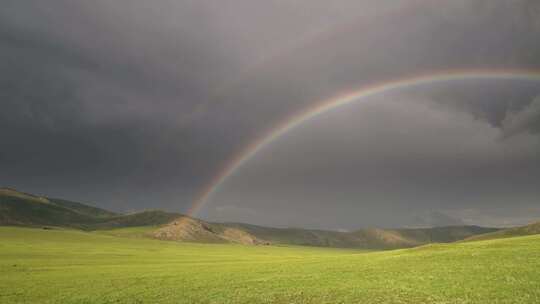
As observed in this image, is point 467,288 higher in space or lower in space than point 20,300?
higher

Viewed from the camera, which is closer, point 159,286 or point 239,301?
point 239,301

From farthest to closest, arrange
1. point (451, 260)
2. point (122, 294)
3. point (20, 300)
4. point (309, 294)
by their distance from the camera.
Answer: point (451, 260) → point (122, 294) → point (20, 300) → point (309, 294)

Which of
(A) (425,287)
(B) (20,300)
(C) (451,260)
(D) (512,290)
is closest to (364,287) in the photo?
(A) (425,287)

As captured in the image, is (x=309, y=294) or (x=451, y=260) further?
(x=451, y=260)

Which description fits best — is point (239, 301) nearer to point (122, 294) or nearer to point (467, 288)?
point (122, 294)

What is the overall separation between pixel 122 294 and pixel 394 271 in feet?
95.6

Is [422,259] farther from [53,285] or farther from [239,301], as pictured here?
[53,285]

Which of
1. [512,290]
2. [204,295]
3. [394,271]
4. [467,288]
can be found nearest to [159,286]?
[204,295]

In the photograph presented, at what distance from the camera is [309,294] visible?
1190 inches

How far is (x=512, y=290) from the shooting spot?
85.0 ft

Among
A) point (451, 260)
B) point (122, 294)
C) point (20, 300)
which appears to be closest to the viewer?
point (20, 300)

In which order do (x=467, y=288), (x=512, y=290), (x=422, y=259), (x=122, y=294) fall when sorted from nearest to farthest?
1. (x=512, y=290)
2. (x=467, y=288)
3. (x=122, y=294)
4. (x=422, y=259)

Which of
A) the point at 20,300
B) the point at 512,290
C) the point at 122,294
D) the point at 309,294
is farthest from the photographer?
the point at 122,294

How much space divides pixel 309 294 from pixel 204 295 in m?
9.58
